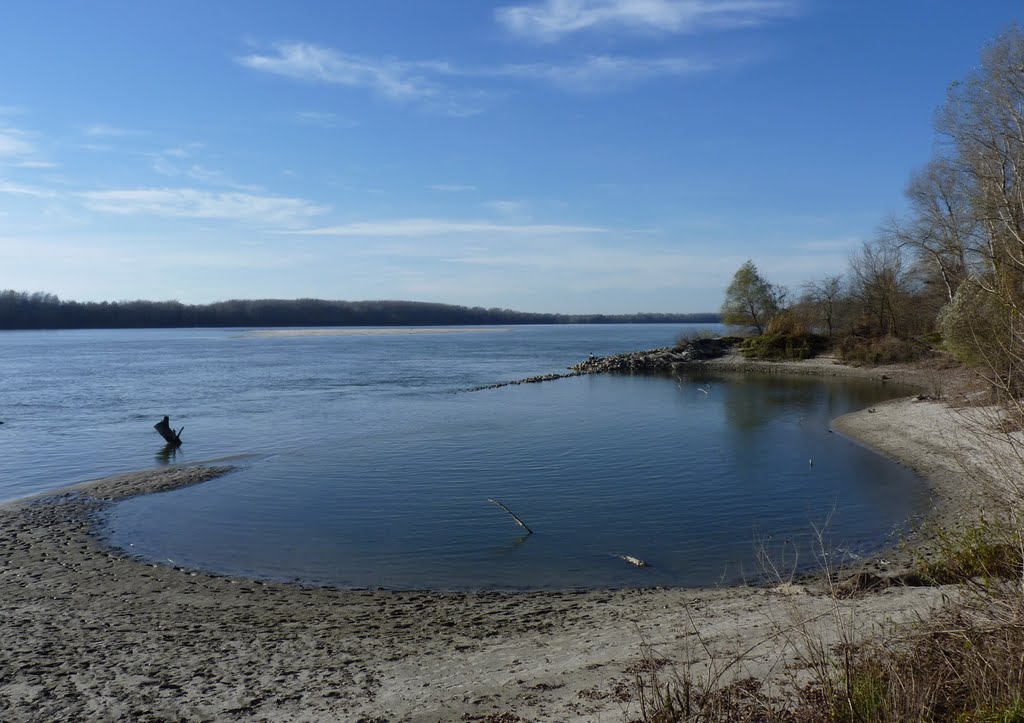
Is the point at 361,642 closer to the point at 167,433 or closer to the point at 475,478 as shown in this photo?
the point at 475,478

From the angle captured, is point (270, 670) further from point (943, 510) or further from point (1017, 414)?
point (943, 510)

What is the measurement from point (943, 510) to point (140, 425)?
29.0m

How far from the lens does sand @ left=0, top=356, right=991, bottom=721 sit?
7035 mm

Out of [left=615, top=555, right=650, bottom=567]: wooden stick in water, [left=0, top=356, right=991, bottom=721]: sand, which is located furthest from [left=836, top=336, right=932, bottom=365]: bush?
[left=0, top=356, right=991, bottom=721]: sand

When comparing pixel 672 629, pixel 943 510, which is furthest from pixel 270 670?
pixel 943 510

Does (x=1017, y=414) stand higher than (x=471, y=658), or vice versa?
(x=1017, y=414)

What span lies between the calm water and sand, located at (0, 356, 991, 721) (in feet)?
4.61

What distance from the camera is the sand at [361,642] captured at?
7.04 m

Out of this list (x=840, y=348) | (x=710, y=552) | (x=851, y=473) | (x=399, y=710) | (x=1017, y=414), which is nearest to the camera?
(x=1017, y=414)

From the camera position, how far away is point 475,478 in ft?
65.9

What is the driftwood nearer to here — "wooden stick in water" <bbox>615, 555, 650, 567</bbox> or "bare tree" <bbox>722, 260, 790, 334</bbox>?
"wooden stick in water" <bbox>615, 555, 650, 567</bbox>

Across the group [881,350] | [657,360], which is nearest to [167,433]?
[657,360]

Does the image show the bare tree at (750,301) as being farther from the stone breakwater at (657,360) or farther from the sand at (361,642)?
the sand at (361,642)

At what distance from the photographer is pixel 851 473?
20.2m
